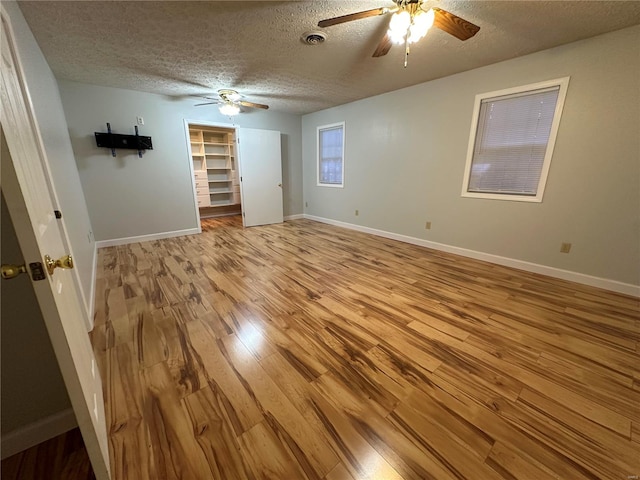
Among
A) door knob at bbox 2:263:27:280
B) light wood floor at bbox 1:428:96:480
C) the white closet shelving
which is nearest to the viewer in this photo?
door knob at bbox 2:263:27:280

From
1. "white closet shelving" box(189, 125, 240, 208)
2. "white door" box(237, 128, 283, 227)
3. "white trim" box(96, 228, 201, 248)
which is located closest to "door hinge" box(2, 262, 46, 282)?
"white trim" box(96, 228, 201, 248)

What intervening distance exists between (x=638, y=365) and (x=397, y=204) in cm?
306

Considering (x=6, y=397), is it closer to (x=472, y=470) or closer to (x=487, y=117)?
(x=472, y=470)

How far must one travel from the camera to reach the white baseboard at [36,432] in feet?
3.44

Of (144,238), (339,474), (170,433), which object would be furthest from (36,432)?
(144,238)

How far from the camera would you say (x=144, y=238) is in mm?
4250

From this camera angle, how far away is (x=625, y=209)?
2.35 metres

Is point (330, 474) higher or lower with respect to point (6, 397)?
lower

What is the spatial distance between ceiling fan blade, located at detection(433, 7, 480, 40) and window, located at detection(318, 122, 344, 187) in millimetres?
3156

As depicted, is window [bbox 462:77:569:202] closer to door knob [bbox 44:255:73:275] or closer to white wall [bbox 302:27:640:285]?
white wall [bbox 302:27:640:285]

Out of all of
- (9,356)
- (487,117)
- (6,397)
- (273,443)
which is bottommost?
(273,443)

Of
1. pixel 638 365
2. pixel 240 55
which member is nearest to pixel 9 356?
pixel 240 55

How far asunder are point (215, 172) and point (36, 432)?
6.22m

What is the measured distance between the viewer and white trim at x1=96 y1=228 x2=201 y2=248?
12.9 feet
